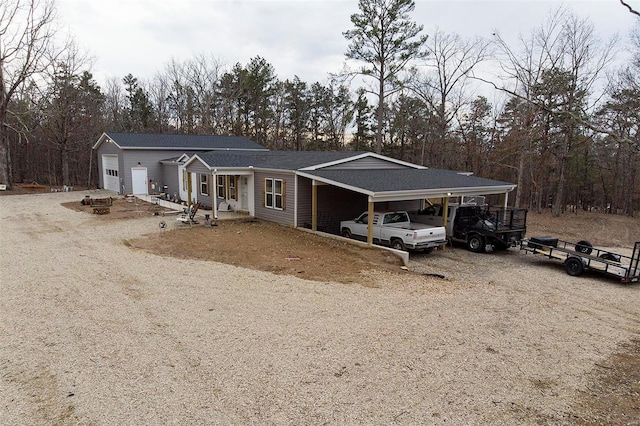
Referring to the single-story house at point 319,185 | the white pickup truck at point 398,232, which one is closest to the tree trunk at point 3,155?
the single-story house at point 319,185

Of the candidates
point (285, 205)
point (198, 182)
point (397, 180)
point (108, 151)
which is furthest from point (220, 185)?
point (108, 151)

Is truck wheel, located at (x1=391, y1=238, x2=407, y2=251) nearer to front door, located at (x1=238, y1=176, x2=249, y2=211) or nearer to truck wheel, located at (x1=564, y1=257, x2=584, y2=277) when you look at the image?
truck wheel, located at (x1=564, y1=257, x2=584, y2=277)

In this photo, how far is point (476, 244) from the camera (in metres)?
15.5

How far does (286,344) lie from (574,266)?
33.7 ft

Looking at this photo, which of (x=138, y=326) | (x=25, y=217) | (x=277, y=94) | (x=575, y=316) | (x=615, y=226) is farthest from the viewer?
(x=277, y=94)

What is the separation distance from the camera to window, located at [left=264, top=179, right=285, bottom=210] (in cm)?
1761

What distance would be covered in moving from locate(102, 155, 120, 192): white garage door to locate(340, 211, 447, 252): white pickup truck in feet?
65.9

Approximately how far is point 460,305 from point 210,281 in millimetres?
5885

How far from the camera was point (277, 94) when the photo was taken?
42.1 metres

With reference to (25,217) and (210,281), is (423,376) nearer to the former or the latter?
(210,281)

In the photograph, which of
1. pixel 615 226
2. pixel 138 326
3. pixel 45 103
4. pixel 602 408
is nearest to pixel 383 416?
pixel 602 408

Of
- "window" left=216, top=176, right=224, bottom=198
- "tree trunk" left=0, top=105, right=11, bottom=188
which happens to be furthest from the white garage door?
"window" left=216, top=176, right=224, bottom=198

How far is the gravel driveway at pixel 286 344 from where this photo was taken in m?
4.87

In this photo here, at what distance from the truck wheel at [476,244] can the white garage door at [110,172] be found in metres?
23.9
